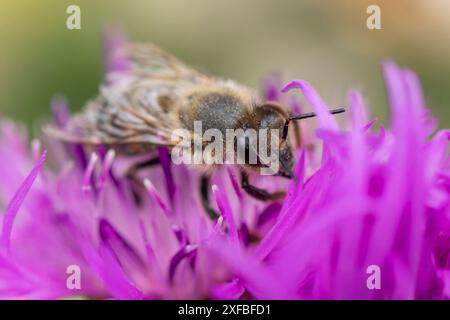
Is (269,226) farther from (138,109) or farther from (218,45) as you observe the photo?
(218,45)

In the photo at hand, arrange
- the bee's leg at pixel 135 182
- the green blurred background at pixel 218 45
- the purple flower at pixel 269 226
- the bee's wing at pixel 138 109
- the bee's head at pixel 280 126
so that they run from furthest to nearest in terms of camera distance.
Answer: the green blurred background at pixel 218 45 → the bee's leg at pixel 135 182 → the bee's wing at pixel 138 109 → the bee's head at pixel 280 126 → the purple flower at pixel 269 226

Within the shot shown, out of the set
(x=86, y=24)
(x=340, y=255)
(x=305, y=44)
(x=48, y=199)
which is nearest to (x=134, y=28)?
(x=86, y=24)

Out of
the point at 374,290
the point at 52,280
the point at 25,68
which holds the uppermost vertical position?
the point at 25,68

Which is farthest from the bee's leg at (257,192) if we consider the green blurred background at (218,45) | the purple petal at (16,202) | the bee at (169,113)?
the green blurred background at (218,45)

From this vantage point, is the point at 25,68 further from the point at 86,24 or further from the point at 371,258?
the point at 371,258

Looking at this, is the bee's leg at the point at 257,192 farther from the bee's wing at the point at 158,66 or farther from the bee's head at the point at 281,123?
the bee's wing at the point at 158,66

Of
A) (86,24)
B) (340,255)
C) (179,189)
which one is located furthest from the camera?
(86,24)

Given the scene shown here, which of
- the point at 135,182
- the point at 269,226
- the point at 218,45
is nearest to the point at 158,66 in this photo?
the point at 135,182

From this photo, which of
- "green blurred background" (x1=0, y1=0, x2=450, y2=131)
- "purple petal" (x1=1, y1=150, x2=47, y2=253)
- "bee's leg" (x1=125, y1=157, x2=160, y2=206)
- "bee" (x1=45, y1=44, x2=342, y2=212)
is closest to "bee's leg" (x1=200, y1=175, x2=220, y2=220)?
"bee" (x1=45, y1=44, x2=342, y2=212)

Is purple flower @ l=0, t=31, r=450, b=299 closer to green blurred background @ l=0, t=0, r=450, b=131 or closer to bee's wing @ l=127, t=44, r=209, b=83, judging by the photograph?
bee's wing @ l=127, t=44, r=209, b=83
